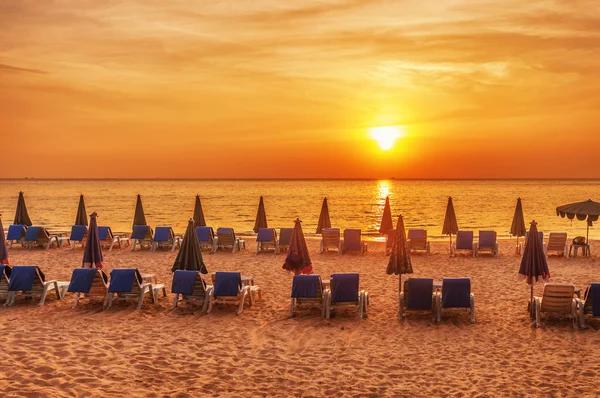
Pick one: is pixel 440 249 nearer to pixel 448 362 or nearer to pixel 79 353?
pixel 448 362

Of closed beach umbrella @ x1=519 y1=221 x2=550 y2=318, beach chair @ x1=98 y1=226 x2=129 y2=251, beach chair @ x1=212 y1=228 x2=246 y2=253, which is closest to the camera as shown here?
closed beach umbrella @ x1=519 y1=221 x2=550 y2=318

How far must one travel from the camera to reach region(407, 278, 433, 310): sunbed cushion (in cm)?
1102

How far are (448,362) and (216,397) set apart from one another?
3.87 metres

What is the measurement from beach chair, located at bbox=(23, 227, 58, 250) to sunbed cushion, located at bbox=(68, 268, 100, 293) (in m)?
10.6

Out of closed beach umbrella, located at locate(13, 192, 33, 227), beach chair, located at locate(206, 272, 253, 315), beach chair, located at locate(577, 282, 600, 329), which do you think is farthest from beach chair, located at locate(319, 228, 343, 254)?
closed beach umbrella, located at locate(13, 192, 33, 227)

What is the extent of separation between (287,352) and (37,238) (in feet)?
52.6

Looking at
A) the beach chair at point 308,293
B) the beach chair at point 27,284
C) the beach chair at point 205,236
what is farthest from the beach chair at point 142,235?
the beach chair at point 308,293

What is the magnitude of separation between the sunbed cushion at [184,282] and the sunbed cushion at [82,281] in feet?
6.22

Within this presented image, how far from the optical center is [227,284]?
1181 centimetres

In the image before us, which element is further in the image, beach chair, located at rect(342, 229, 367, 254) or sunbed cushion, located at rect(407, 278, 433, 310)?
beach chair, located at rect(342, 229, 367, 254)

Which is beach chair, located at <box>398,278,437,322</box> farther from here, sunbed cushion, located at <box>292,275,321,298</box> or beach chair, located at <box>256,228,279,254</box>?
beach chair, located at <box>256,228,279,254</box>

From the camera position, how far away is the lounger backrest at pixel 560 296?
34.9ft

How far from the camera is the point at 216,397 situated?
288 inches

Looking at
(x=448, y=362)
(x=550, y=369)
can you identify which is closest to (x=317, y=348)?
(x=448, y=362)
